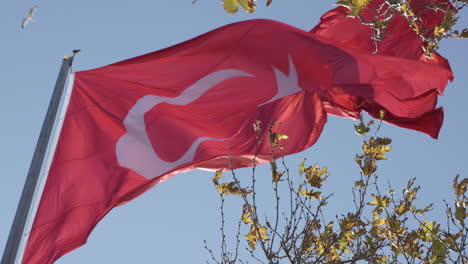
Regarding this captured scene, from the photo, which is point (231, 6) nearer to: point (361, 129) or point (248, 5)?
point (248, 5)

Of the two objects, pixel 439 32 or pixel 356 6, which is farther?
pixel 439 32

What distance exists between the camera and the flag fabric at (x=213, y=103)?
7.41 metres

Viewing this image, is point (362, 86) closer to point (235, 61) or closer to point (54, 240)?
point (235, 61)

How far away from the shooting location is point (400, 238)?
8094 mm


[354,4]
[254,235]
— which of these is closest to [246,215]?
[254,235]

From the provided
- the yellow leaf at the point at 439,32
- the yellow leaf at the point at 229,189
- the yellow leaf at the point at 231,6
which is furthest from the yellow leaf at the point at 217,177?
the yellow leaf at the point at 231,6

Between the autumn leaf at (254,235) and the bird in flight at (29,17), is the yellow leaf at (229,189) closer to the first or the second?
the autumn leaf at (254,235)

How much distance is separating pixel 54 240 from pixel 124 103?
6.51 feet

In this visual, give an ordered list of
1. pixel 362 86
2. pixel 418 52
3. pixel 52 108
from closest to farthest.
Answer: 1. pixel 52 108
2. pixel 362 86
3. pixel 418 52

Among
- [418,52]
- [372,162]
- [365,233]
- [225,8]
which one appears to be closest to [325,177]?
[372,162]

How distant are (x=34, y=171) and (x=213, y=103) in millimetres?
3262

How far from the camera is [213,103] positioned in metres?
8.80

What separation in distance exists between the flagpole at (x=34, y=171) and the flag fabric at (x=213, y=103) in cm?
86

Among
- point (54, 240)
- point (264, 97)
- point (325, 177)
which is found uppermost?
point (264, 97)
